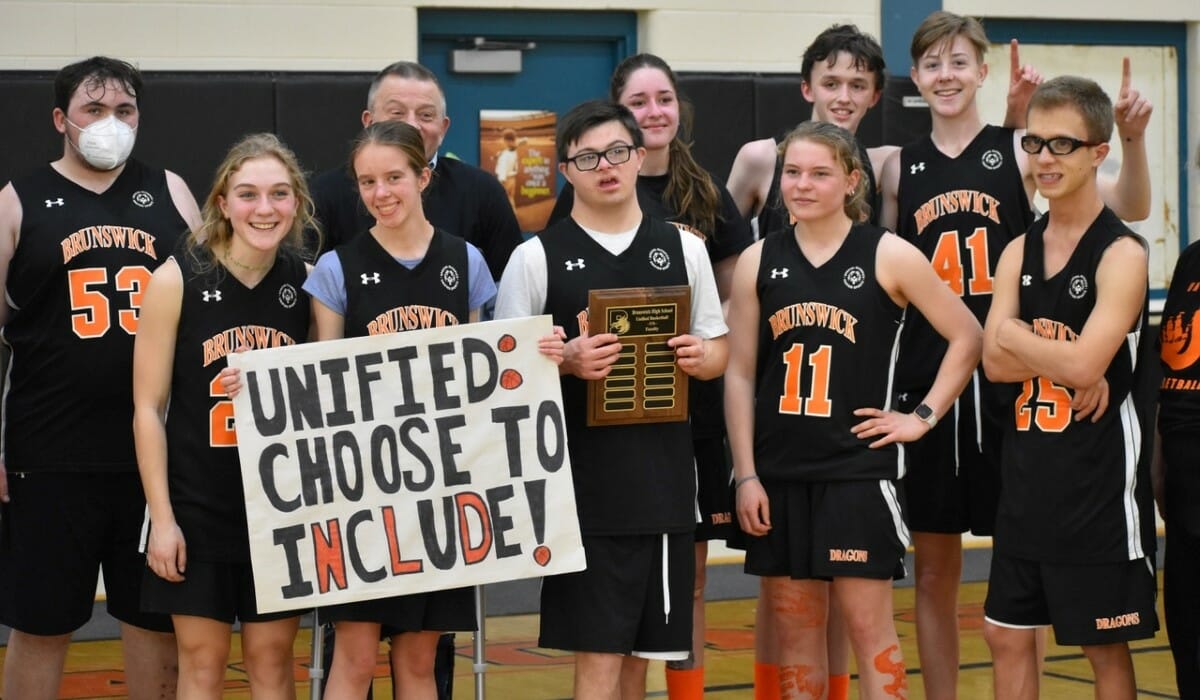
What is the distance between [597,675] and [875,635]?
Answer: 76cm

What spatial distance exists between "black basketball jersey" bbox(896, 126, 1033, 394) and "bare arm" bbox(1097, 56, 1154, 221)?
0.26 m

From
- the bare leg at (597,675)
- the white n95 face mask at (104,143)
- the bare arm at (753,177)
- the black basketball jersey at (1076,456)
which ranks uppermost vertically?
the white n95 face mask at (104,143)

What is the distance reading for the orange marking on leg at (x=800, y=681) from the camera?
4.42m

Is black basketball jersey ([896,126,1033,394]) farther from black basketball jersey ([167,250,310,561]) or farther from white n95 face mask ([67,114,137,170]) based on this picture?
white n95 face mask ([67,114,137,170])

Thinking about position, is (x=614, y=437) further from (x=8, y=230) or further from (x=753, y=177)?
(x=8, y=230)

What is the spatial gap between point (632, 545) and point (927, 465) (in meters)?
1.12

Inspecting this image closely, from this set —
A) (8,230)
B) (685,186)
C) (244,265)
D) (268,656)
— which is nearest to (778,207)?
(685,186)

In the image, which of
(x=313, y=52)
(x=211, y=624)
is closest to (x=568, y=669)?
(x=211, y=624)

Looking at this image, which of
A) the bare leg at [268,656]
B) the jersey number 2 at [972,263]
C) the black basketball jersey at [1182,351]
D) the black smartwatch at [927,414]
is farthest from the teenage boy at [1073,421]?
the bare leg at [268,656]

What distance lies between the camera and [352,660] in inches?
160

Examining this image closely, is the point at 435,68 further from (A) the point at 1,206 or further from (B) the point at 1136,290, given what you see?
(B) the point at 1136,290

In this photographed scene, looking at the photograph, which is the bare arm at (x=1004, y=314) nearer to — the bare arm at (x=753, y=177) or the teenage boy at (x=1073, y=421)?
the teenage boy at (x=1073, y=421)

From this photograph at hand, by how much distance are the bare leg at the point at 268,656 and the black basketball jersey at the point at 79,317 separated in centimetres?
70

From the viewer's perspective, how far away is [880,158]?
5.18m
